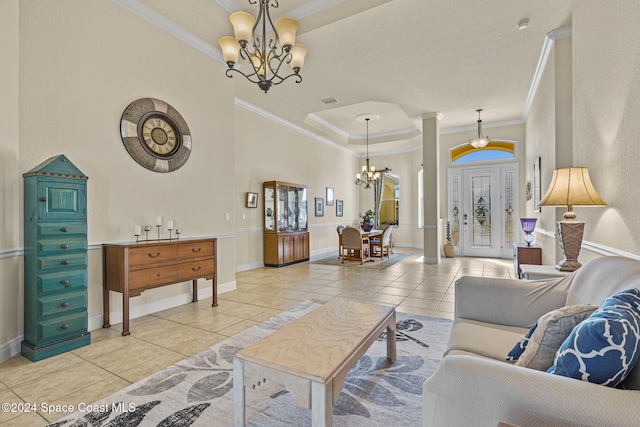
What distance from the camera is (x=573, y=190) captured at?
7.89 feet

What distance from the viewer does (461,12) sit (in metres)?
3.53

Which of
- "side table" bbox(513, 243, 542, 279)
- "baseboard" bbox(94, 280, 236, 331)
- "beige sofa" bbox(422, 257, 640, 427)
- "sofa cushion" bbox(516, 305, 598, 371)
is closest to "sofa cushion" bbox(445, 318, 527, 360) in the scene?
"beige sofa" bbox(422, 257, 640, 427)

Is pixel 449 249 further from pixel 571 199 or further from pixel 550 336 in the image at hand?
pixel 550 336

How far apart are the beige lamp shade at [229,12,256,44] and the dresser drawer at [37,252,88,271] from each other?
2479 mm

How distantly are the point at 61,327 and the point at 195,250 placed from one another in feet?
4.54

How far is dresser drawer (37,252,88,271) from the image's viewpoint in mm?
2487

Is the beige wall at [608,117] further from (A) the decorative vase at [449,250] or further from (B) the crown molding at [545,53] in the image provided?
(A) the decorative vase at [449,250]

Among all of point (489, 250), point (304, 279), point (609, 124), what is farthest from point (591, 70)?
point (489, 250)

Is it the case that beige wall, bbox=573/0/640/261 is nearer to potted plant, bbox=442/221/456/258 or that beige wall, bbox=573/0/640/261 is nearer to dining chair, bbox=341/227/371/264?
dining chair, bbox=341/227/371/264

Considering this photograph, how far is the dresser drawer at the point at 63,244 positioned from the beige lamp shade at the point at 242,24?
236 centimetres

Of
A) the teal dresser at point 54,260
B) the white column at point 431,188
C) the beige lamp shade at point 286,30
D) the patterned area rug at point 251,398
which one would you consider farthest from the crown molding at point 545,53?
the teal dresser at point 54,260

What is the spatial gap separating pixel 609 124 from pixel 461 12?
218cm

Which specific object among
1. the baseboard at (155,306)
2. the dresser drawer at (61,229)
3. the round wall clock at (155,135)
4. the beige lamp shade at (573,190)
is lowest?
the baseboard at (155,306)

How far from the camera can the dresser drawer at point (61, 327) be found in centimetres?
246
